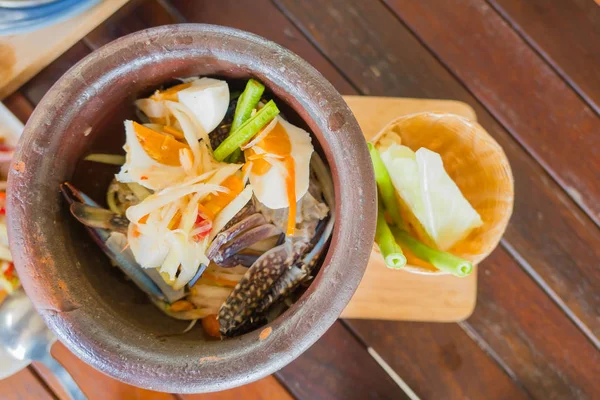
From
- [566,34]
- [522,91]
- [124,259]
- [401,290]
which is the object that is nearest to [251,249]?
[124,259]

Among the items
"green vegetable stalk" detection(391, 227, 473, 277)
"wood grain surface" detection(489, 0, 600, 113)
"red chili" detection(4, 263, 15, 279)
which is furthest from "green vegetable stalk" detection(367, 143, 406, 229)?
"red chili" detection(4, 263, 15, 279)

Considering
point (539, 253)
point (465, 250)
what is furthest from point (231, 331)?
point (539, 253)

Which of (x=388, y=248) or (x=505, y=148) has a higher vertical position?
(x=388, y=248)

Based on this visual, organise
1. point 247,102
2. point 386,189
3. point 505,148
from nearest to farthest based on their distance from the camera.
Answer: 1. point 247,102
2. point 386,189
3. point 505,148

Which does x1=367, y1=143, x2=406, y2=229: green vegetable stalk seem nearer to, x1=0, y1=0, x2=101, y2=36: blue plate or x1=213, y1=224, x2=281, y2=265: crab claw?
x1=213, y1=224, x2=281, y2=265: crab claw

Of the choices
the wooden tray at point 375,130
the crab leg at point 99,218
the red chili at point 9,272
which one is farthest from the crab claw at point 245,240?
the red chili at point 9,272

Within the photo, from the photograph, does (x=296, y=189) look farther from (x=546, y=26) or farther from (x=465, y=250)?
(x=546, y=26)

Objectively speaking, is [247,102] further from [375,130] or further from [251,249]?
[375,130]
